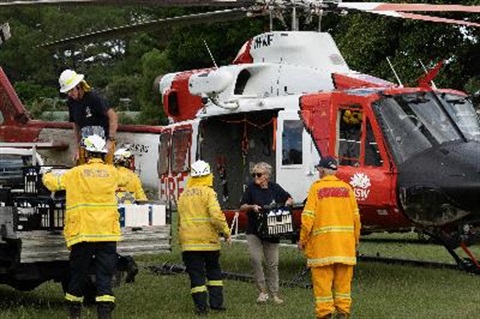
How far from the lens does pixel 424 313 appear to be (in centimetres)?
1083

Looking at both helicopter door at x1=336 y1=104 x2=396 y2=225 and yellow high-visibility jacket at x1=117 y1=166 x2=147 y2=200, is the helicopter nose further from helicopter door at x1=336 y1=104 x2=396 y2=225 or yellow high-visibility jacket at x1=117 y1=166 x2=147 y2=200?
yellow high-visibility jacket at x1=117 y1=166 x2=147 y2=200

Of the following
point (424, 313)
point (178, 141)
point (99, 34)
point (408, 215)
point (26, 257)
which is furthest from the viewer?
point (178, 141)

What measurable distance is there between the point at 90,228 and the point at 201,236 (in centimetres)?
178

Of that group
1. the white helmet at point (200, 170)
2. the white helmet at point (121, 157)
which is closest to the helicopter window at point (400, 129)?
the white helmet at point (200, 170)

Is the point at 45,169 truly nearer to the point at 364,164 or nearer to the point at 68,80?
the point at 68,80

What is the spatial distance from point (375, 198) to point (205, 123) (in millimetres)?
3687

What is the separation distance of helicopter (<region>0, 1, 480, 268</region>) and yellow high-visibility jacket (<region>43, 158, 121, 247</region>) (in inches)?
150

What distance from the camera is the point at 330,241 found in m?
9.76

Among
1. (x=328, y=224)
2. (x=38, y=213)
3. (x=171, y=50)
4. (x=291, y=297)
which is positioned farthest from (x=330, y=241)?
(x=171, y=50)

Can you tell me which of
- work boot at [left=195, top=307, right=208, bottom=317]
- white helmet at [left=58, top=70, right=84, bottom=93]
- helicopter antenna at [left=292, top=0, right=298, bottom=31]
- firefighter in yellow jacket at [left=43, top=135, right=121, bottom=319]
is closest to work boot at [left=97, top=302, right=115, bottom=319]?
firefighter in yellow jacket at [left=43, top=135, right=121, bottom=319]

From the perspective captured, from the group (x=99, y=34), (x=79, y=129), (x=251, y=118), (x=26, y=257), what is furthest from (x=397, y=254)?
(x=26, y=257)

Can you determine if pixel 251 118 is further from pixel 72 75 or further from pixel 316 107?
pixel 72 75

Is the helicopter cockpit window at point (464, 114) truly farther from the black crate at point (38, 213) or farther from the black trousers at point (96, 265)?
the black crate at point (38, 213)

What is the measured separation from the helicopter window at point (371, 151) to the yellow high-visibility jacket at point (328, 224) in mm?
3157
